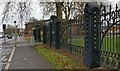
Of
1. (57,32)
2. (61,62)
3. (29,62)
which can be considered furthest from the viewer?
(57,32)

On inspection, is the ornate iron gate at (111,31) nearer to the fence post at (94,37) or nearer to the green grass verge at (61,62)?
the fence post at (94,37)

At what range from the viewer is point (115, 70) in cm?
728

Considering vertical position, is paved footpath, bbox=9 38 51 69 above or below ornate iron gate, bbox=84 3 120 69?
below

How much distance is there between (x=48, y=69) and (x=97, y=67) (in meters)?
1.83

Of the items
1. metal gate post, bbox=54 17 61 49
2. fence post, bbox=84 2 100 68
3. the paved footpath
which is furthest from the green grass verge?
metal gate post, bbox=54 17 61 49

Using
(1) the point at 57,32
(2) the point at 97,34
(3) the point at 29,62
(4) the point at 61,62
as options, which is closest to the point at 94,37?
(2) the point at 97,34

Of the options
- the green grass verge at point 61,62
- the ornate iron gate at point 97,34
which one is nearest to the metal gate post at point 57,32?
the green grass verge at point 61,62

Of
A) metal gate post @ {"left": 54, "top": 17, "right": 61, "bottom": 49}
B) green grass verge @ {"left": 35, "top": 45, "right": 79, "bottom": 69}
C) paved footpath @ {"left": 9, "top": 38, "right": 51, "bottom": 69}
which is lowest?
paved footpath @ {"left": 9, "top": 38, "right": 51, "bottom": 69}

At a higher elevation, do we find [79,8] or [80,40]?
[79,8]

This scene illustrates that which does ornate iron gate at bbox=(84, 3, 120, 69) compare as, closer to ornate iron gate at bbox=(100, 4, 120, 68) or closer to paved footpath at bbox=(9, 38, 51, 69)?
ornate iron gate at bbox=(100, 4, 120, 68)

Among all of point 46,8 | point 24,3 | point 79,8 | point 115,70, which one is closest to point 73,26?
point 115,70

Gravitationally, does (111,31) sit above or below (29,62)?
above

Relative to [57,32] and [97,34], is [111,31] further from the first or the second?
[57,32]

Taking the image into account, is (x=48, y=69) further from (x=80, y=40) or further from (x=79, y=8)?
(x=79, y=8)
